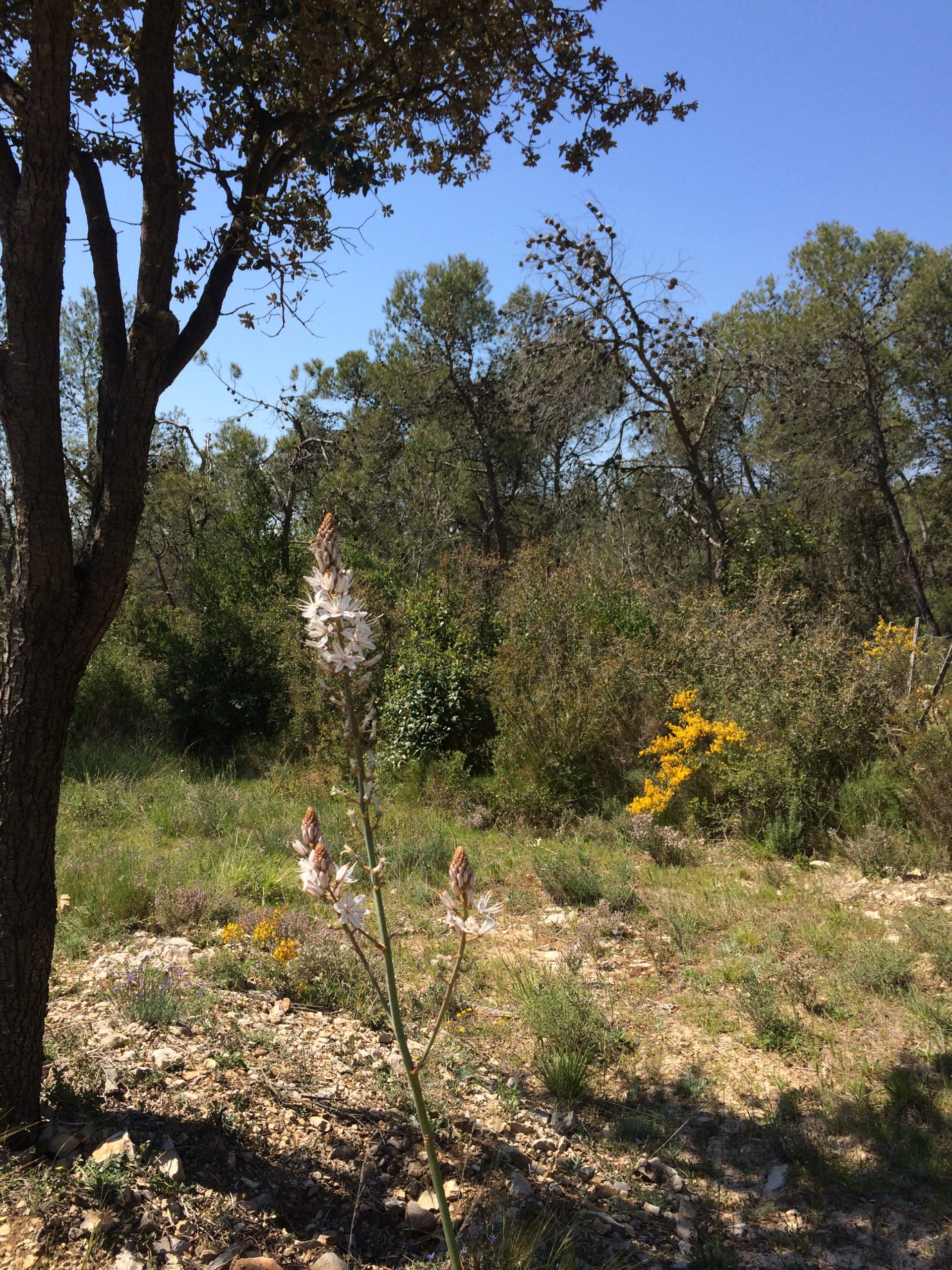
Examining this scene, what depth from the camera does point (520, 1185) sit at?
9.67 feet

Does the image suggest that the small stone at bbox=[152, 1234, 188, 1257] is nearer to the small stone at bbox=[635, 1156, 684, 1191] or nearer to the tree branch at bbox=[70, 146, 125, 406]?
the small stone at bbox=[635, 1156, 684, 1191]

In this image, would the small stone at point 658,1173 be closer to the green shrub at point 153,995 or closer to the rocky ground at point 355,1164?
the rocky ground at point 355,1164

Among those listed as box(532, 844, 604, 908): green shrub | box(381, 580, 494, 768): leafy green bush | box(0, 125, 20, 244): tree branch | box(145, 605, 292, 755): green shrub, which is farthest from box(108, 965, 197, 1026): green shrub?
box(145, 605, 292, 755): green shrub

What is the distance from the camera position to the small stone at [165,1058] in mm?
3240

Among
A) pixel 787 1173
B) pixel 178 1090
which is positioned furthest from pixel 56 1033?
pixel 787 1173

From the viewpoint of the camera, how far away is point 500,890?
20.2 feet

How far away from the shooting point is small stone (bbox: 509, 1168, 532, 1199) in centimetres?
291

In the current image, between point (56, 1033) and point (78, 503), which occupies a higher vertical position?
point (78, 503)

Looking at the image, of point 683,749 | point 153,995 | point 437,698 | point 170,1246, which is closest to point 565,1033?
point 153,995

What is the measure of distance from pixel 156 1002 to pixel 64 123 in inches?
134

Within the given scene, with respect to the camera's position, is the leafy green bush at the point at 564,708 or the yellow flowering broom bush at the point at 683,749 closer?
the yellow flowering broom bush at the point at 683,749

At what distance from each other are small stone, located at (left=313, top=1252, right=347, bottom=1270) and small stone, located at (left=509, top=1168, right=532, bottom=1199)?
71 centimetres

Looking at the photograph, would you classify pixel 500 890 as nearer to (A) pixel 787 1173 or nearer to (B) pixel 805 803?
(B) pixel 805 803

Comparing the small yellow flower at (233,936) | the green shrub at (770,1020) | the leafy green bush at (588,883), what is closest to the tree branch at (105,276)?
the small yellow flower at (233,936)
